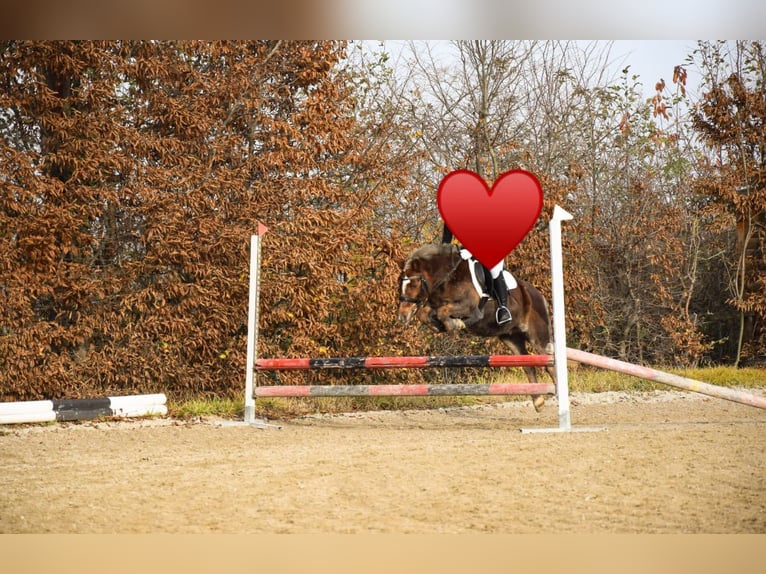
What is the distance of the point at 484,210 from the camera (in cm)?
472

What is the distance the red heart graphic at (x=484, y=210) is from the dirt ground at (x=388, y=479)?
100cm

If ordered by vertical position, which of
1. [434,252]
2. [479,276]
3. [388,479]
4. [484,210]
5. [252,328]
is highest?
[484,210]

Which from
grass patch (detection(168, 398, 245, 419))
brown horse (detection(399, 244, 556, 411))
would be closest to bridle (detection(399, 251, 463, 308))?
brown horse (detection(399, 244, 556, 411))

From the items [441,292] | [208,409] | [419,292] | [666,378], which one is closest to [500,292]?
[441,292]

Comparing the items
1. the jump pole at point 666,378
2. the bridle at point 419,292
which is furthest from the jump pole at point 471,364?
the bridle at point 419,292

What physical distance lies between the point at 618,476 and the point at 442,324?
1.54 m

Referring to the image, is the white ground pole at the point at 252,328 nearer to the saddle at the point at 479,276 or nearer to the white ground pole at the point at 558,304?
the saddle at the point at 479,276

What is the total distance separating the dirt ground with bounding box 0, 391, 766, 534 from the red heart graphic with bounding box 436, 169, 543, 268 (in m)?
1.00

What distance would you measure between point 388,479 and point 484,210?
184 cm

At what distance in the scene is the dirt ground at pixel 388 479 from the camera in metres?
2.87

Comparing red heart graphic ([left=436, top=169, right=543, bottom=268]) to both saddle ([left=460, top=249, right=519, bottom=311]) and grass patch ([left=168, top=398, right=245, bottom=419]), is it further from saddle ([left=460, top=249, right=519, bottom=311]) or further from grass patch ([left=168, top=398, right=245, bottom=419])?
grass patch ([left=168, top=398, right=245, bottom=419])

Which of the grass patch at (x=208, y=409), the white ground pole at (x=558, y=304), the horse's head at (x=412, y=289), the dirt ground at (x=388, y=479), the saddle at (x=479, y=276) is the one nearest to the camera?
the dirt ground at (x=388, y=479)

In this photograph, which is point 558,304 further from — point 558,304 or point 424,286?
point 424,286
